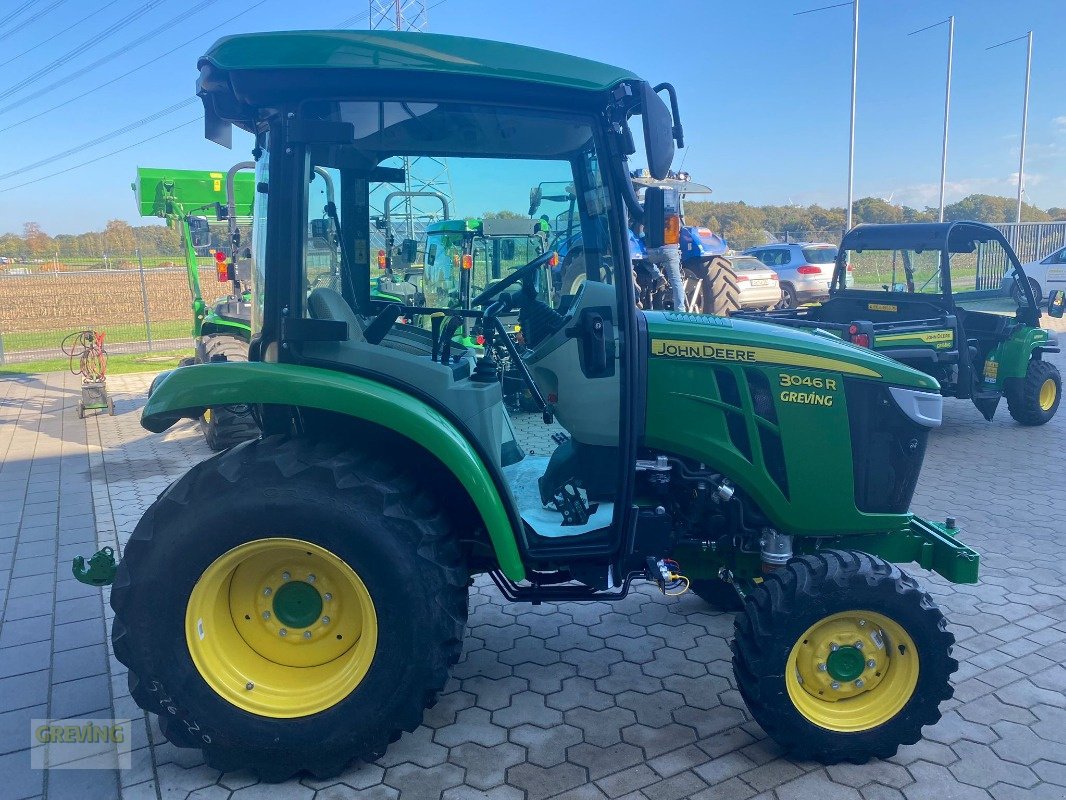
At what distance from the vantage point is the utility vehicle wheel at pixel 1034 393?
27.8ft

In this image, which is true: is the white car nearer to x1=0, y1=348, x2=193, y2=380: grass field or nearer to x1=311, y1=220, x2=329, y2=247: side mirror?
x1=0, y1=348, x2=193, y2=380: grass field

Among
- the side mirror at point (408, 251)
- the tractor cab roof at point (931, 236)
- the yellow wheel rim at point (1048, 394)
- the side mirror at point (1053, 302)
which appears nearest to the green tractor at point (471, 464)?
the side mirror at point (408, 251)

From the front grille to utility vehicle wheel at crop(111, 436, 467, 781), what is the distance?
165 cm

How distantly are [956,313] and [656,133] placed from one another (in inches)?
267

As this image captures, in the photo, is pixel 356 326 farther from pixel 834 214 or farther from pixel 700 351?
pixel 834 214

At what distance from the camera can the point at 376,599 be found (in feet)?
9.09

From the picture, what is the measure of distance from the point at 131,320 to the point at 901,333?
1781cm

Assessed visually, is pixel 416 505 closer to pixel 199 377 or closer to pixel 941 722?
pixel 199 377

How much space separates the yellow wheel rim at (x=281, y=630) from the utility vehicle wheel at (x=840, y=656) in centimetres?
142

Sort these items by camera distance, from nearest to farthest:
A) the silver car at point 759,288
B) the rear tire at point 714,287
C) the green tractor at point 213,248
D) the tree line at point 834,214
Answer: the green tractor at point 213,248
the rear tire at point 714,287
the silver car at point 759,288
the tree line at point 834,214

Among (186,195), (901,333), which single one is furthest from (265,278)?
(186,195)

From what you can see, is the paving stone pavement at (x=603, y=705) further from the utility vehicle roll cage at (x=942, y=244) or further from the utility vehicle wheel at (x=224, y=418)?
the utility vehicle roll cage at (x=942, y=244)

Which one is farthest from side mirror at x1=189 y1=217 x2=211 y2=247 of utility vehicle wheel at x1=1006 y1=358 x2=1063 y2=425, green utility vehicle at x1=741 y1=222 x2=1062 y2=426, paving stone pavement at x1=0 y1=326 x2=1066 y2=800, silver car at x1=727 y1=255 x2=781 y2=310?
silver car at x1=727 y1=255 x2=781 y2=310

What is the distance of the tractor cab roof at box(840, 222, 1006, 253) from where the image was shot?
26.3 ft
